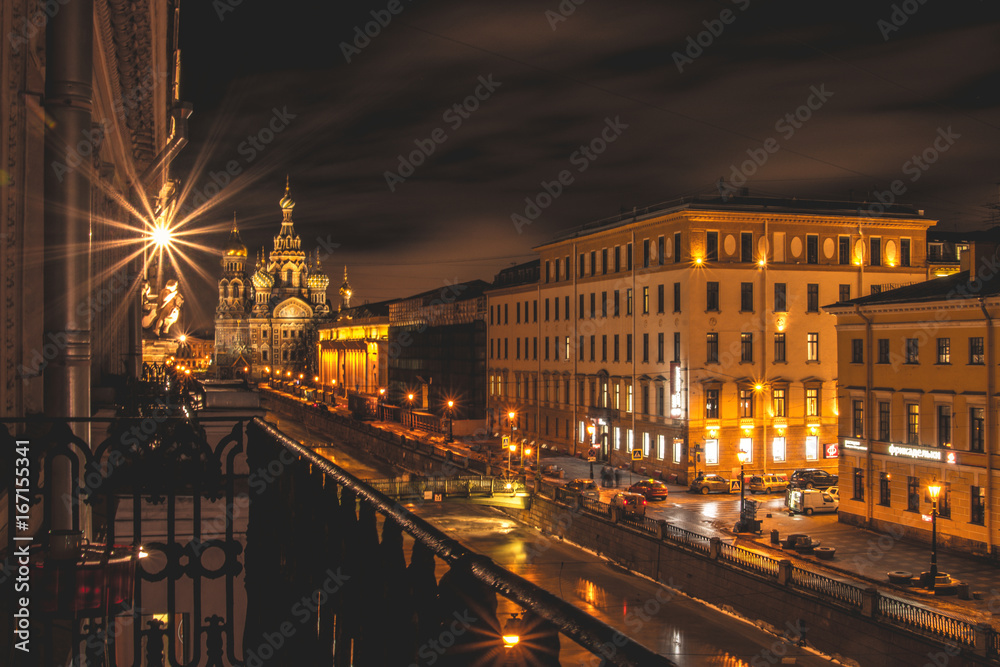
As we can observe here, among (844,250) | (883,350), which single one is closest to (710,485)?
(883,350)

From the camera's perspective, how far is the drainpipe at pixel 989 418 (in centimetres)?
2347

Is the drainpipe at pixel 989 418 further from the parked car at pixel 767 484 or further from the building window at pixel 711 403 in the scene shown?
the building window at pixel 711 403

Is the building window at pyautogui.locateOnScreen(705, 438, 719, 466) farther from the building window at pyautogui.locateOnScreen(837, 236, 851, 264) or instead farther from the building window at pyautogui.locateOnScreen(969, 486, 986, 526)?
the building window at pyautogui.locateOnScreen(969, 486, 986, 526)

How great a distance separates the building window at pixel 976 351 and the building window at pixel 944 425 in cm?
154

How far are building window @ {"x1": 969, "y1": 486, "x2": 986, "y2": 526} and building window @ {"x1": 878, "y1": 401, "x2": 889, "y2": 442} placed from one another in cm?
353

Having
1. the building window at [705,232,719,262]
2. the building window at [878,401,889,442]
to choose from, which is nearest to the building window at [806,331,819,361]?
the building window at [705,232,719,262]

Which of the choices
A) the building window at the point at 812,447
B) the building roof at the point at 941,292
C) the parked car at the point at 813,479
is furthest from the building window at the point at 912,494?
the building window at the point at 812,447

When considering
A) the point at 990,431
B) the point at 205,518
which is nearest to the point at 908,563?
the point at 990,431

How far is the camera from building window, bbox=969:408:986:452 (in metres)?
24.1

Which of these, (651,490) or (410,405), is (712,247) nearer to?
(651,490)

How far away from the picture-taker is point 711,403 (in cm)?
3766

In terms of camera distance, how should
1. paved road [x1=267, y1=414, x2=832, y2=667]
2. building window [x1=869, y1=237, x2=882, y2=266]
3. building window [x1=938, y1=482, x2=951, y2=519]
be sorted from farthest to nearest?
building window [x1=869, y1=237, x2=882, y2=266], building window [x1=938, y1=482, x2=951, y2=519], paved road [x1=267, y1=414, x2=832, y2=667]

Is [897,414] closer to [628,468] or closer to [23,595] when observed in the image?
[628,468]

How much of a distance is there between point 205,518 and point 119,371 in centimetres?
737
